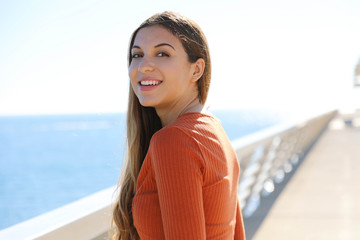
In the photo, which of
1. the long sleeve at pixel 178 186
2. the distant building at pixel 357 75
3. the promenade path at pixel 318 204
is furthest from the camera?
the distant building at pixel 357 75

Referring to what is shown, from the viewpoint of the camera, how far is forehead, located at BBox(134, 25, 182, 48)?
1256mm

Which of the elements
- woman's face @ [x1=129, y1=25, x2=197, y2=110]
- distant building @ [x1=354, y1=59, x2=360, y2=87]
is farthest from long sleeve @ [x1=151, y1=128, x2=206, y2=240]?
distant building @ [x1=354, y1=59, x2=360, y2=87]

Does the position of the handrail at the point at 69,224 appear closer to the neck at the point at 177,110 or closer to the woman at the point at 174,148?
the woman at the point at 174,148

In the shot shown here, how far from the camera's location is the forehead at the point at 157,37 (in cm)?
126

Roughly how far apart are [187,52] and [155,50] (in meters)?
0.10

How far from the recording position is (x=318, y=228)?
4.01 meters

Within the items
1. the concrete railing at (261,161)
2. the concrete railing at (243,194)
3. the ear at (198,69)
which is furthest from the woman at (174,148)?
the concrete railing at (261,161)

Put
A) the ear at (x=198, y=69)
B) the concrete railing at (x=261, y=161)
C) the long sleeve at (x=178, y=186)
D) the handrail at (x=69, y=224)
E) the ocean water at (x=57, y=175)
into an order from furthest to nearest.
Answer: the concrete railing at (x=261, y=161), the ocean water at (x=57, y=175), the ear at (x=198, y=69), the handrail at (x=69, y=224), the long sleeve at (x=178, y=186)

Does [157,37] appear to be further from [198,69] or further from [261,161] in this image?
[261,161]

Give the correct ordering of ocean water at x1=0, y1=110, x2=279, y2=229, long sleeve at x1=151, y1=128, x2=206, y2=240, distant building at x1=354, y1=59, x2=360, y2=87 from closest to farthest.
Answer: long sleeve at x1=151, y1=128, x2=206, y2=240 < ocean water at x1=0, y1=110, x2=279, y2=229 < distant building at x1=354, y1=59, x2=360, y2=87

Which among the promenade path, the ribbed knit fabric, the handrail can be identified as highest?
the ribbed knit fabric

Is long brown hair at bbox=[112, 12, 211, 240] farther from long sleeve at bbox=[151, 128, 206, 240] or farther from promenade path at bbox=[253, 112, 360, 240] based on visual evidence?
promenade path at bbox=[253, 112, 360, 240]

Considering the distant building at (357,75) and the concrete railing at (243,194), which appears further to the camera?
the distant building at (357,75)

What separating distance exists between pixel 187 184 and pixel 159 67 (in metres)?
0.40
